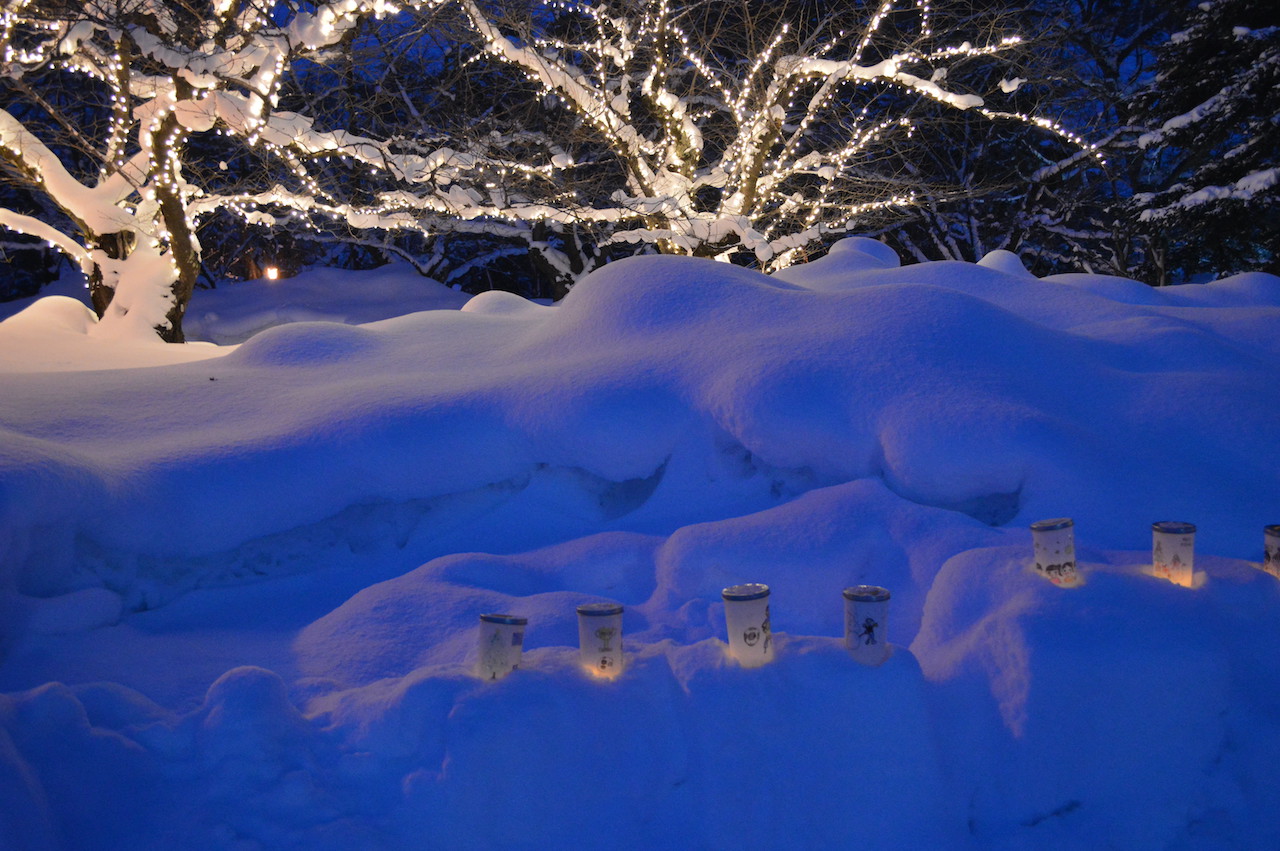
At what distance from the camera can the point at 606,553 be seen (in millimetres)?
2607

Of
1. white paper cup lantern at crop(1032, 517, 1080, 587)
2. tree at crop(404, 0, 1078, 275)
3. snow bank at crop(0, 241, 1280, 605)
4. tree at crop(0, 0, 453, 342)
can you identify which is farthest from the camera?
tree at crop(404, 0, 1078, 275)

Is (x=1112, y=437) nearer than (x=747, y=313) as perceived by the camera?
Yes

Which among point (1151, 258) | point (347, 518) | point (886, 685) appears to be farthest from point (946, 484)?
point (1151, 258)

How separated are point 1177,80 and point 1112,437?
824 cm

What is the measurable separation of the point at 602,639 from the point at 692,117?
803 centimetres

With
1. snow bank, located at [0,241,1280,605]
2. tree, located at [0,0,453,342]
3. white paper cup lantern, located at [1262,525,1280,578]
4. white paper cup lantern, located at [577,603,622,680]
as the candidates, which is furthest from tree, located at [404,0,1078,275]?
white paper cup lantern, located at [577,603,622,680]

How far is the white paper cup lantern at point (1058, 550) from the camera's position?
1891 mm

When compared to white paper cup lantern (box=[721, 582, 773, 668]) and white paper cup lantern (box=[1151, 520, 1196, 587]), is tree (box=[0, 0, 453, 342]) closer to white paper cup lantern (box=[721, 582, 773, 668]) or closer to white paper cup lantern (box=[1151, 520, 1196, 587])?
white paper cup lantern (box=[721, 582, 773, 668])

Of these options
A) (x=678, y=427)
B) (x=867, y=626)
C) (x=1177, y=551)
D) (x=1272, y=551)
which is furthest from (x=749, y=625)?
(x=1272, y=551)

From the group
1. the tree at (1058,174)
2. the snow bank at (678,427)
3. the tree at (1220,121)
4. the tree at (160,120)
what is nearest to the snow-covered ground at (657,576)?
the snow bank at (678,427)

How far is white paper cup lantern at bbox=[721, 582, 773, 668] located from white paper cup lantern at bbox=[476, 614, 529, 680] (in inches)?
16.9

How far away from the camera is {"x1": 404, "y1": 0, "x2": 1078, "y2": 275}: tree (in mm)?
7363

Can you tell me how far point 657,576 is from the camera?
2496 millimetres

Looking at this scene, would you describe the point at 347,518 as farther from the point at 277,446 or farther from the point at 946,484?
the point at 946,484
